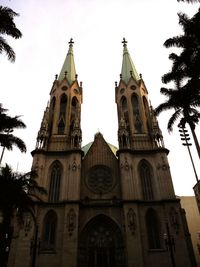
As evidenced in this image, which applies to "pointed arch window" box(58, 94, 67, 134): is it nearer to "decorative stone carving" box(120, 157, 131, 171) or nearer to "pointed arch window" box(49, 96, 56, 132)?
"pointed arch window" box(49, 96, 56, 132)

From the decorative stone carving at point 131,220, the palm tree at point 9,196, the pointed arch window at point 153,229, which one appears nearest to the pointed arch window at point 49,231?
the palm tree at point 9,196

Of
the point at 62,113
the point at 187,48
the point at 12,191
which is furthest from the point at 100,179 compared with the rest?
the point at 187,48

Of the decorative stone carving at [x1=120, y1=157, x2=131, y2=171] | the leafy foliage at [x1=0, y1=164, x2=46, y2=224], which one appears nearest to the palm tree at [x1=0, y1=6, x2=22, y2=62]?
the leafy foliage at [x1=0, y1=164, x2=46, y2=224]

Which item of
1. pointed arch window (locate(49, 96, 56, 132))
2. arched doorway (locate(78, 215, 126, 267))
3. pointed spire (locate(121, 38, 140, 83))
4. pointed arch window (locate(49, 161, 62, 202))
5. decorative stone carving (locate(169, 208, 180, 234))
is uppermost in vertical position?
pointed spire (locate(121, 38, 140, 83))

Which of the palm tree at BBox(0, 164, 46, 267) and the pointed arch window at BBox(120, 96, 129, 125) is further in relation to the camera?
the pointed arch window at BBox(120, 96, 129, 125)

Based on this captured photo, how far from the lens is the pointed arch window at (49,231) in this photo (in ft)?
80.7

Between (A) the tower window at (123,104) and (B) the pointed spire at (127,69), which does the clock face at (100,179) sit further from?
(B) the pointed spire at (127,69)

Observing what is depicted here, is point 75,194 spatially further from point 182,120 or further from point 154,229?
point 182,120

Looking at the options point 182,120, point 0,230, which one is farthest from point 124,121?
point 0,230

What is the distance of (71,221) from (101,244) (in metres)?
3.99

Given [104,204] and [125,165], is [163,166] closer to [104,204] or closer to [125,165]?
[125,165]

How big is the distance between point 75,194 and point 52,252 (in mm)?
5905

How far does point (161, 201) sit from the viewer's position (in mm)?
26188

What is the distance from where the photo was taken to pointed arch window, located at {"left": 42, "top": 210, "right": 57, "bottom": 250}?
969 inches
